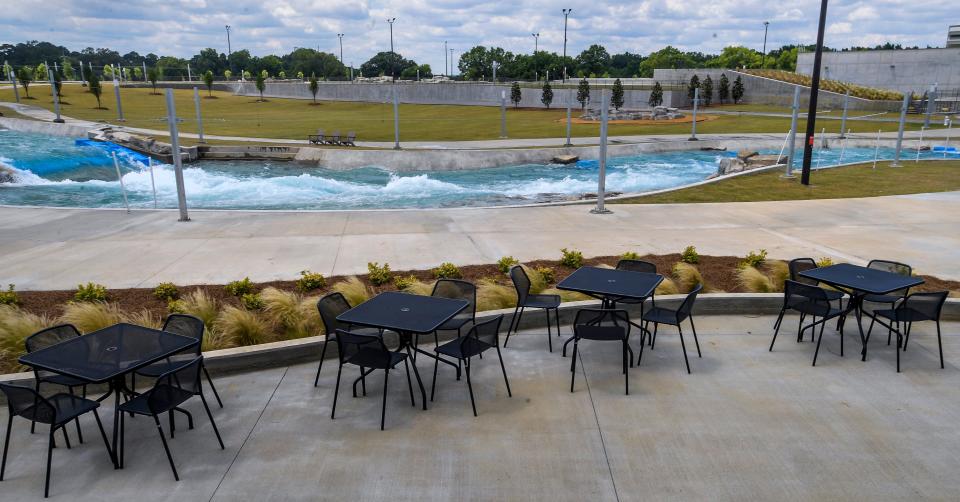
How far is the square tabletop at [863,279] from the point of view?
721cm

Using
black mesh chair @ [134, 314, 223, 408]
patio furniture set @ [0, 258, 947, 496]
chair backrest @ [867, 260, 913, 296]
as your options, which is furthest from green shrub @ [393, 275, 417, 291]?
chair backrest @ [867, 260, 913, 296]

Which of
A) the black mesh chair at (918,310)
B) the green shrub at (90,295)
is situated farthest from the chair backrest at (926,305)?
the green shrub at (90,295)

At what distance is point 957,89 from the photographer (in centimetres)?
5912

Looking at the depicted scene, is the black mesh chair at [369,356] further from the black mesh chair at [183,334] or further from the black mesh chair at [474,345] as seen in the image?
the black mesh chair at [183,334]

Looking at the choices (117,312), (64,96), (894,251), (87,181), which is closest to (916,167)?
(894,251)

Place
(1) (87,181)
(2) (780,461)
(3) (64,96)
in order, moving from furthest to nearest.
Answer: (3) (64,96) < (1) (87,181) < (2) (780,461)

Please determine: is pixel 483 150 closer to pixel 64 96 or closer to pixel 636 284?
pixel 636 284

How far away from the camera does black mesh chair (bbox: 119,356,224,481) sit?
5.06m

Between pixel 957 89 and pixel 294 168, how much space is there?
6148 cm

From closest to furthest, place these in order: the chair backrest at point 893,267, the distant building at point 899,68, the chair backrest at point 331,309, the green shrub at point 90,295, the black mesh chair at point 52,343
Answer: the black mesh chair at point 52,343 < the chair backrest at point 331,309 < the chair backrest at point 893,267 < the green shrub at point 90,295 < the distant building at point 899,68

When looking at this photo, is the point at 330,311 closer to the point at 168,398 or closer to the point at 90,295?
the point at 168,398

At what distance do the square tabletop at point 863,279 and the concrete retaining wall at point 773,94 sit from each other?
51949mm

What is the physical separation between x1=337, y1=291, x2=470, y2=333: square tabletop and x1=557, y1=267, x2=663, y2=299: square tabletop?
1.42 meters

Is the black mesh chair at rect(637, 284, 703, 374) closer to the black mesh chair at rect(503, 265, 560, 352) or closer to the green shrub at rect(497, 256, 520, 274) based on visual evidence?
the black mesh chair at rect(503, 265, 560, 352)
